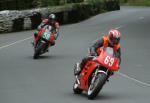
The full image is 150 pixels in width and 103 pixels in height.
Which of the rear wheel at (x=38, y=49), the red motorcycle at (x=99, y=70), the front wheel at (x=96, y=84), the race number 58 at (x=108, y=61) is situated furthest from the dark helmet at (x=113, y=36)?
the rear wheel at (x=38, y=49)

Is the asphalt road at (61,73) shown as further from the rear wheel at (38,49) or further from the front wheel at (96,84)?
the rear wheel at (38,49)

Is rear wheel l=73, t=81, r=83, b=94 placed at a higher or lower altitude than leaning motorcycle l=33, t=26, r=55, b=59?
higher

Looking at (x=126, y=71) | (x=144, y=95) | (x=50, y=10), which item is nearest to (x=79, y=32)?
(x=50, y=10)

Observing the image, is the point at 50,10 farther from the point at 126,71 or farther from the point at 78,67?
the point at 78,67

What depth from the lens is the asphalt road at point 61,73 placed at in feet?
45.6

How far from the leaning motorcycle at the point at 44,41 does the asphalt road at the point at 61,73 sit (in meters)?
0.29

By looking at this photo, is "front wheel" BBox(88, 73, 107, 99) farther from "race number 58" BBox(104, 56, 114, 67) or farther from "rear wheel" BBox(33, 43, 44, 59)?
"rear wheel" BBox(33, 43, 44, 59)

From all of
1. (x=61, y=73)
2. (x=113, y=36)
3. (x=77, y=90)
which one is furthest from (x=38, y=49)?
(x=113, y=36)

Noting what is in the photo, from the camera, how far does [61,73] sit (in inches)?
741

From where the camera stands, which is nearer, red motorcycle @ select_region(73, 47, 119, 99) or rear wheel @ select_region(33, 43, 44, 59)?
red motorcycle @ select_region(73, 47, 119, 99)

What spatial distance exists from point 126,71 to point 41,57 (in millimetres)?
4783

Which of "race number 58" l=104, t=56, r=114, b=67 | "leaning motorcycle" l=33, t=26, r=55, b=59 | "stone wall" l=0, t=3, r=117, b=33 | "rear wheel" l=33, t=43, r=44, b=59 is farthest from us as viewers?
"stone wall" l=0, t=3, r=117, b=33

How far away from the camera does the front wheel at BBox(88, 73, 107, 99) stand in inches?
519

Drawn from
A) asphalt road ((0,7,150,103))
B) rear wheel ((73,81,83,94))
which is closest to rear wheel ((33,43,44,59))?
asphalt road ((0,7,150,103))
